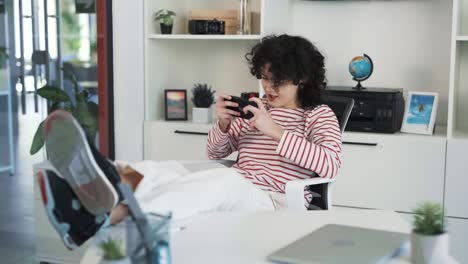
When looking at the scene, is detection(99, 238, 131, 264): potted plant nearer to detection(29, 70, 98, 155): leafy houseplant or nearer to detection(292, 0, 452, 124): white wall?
detection(29, 70, 98, 155): leafy houseplant

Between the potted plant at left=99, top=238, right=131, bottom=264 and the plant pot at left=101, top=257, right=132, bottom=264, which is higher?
the potted plant at left=99, top=238, right=131, bottom=264

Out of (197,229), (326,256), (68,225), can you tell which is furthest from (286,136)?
(68,225)

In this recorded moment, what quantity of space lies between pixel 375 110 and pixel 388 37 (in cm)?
58

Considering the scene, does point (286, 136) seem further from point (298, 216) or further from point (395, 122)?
point (395, 122)

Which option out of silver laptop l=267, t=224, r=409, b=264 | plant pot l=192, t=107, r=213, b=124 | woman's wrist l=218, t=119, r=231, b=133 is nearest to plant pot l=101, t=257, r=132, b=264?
silver laptop l=267, t=224, r=409, b=264

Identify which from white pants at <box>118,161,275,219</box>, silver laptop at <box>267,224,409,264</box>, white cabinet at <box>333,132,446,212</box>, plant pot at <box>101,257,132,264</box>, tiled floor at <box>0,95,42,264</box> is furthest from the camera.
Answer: white cabinet at <box>333,132,446,212</box>

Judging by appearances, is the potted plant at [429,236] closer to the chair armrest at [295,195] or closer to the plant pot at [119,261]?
the plant pot at [119,261]

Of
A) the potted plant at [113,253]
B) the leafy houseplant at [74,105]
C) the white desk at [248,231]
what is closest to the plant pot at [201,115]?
the leafy houseplant at [74,105]

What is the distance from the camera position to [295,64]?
2.46 metres

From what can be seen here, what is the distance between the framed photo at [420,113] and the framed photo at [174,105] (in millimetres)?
1196

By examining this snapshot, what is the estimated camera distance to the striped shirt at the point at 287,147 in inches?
91.8

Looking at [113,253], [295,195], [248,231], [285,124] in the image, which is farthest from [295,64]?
[113,253]

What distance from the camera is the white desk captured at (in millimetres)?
1513

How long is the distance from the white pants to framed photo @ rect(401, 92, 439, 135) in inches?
67.1
